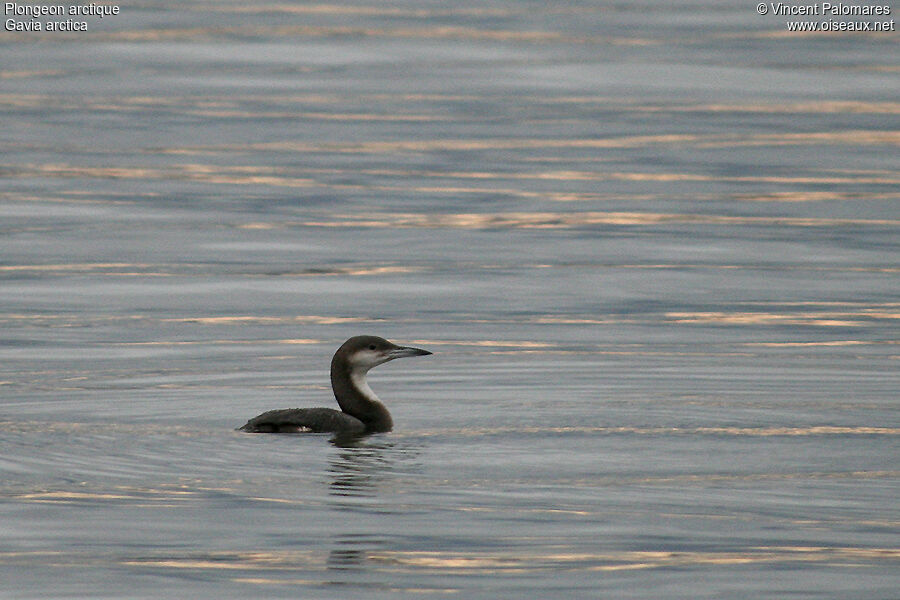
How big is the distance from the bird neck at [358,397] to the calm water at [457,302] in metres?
0.17

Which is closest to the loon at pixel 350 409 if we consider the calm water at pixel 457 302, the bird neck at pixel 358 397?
the bird neck at pixel 358 397

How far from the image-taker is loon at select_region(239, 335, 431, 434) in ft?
42.1

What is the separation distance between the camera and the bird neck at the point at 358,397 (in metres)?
13.2

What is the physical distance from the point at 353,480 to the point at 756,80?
21139mm

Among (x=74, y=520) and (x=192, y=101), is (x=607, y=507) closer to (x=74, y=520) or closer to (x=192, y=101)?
(x=74, y=520)

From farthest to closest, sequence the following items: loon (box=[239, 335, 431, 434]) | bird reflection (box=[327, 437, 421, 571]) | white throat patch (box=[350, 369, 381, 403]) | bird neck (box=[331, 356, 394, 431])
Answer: white throat patch (box=[350, 369, 381, 403])
bird neck (box=[331, 356, 394, 431])
loon (box=[239, 335, 431, 434])
bird reflection (box=[327, 437, 421, 571])

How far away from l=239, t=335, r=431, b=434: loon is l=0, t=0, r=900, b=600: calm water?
14 cm

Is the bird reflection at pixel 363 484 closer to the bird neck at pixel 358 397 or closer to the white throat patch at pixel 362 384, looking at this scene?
the bird neck at pixel 358 397

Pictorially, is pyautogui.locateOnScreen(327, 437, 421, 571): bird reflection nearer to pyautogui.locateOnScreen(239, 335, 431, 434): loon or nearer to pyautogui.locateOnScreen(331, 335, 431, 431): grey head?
pyautogui.locateOnScreen(239, 335, 431, 434): loon

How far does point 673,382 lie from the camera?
14.7 metres

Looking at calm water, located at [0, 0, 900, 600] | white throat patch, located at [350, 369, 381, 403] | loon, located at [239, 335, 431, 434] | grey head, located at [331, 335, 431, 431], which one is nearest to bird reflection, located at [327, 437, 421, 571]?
calm water, located at [0, 0, 900, 600]

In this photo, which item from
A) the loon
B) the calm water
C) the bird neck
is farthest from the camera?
the bird neck

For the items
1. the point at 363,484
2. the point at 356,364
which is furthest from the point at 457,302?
the point at 363,484

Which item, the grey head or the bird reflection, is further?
the grey head
